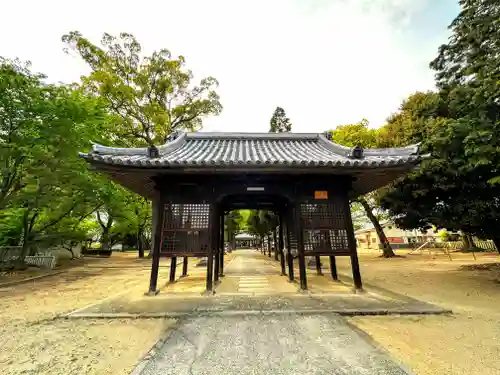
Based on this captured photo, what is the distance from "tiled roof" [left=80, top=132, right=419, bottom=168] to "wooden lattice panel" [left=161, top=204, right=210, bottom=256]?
143 centimetres

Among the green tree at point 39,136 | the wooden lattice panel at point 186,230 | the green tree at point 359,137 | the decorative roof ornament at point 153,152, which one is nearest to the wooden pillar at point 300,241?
the wooden lattice panel at point 186,230

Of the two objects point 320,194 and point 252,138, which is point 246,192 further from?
point 252,138

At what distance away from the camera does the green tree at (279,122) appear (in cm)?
2717

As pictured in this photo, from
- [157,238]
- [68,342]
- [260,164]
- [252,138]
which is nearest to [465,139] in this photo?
[260,164]

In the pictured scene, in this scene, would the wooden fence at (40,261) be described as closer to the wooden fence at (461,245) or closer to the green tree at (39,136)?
the green tree at (39,136)

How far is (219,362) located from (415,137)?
449 inches

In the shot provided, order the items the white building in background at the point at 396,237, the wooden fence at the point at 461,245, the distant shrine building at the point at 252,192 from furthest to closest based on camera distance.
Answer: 1. the white building in background at the point at 396,237
2. the wooden fence at the point at 461,245
3. the distant shrine building at the point at 252,192

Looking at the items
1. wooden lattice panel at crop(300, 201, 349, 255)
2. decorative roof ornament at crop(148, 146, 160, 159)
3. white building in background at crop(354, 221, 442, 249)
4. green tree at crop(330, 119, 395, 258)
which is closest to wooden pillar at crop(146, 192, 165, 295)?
decorative roof ornament at crop(148, 146, 160, 159)

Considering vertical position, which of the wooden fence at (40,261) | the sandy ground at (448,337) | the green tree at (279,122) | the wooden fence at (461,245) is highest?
the green tree at (279,122)

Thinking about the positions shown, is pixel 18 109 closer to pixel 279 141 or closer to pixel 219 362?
pixel 279 141

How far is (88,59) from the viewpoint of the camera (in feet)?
65.0

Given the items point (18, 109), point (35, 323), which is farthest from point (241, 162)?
point (18, 109)

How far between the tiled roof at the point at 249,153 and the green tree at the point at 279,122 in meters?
17.3

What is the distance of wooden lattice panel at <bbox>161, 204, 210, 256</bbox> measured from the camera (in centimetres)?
684
